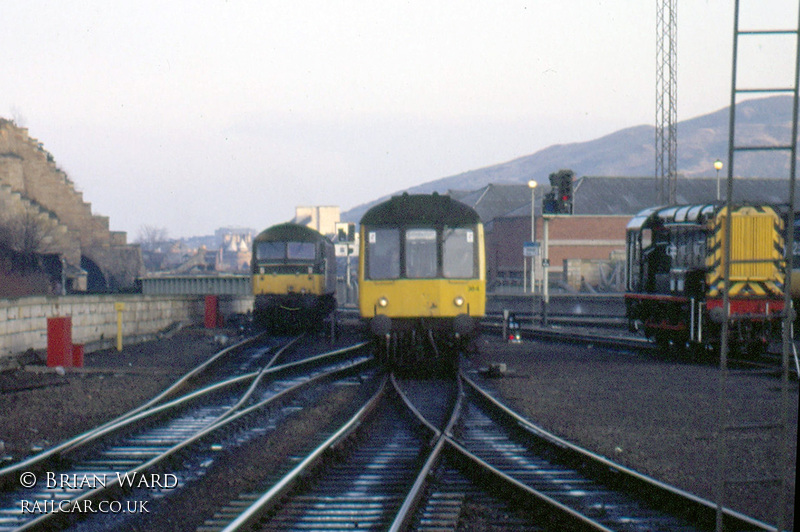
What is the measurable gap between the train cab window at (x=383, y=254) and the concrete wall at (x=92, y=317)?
6911 millimetres

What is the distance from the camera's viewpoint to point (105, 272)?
2584 inches

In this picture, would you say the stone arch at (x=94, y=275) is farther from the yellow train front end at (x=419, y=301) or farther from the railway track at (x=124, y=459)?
the railway track at (x=124, y=459)

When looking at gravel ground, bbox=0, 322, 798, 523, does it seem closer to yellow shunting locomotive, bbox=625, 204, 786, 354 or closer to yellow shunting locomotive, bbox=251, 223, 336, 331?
yellow shunting locomotive, bbox=625, 204, 786, 354

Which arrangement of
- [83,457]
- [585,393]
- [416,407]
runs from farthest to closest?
[585,393] → [416,407] → [83,457]

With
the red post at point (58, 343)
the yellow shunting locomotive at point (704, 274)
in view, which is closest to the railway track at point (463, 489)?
the yellow shunting locomotive at point (704, 274)

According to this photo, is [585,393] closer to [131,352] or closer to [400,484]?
[400,484]

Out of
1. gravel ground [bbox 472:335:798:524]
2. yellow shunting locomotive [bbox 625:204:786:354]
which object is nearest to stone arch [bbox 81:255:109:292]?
gravel ground [bbox 472:335:798:524]

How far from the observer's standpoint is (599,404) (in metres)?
13.6

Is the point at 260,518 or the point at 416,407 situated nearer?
the point at 260,518

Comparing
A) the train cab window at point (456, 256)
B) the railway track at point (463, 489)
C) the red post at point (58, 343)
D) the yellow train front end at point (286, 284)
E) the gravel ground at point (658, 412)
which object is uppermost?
the train cab window at point (456, 256)

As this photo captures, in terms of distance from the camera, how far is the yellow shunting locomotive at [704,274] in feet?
58.6

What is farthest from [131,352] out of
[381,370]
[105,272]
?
[105,272]

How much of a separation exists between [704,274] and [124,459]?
13873 mm

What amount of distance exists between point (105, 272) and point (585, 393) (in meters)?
56.4
